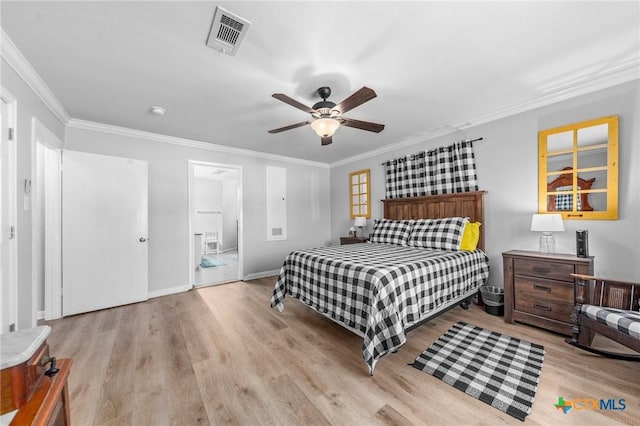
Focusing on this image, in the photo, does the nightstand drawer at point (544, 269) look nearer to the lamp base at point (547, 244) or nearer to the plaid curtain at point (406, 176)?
the lamp base at point (547, 244)

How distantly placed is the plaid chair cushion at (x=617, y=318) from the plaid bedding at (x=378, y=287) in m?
0.99

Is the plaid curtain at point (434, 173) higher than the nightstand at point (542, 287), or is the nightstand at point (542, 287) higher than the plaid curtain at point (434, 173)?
the plaid curtain at point (434, 173)

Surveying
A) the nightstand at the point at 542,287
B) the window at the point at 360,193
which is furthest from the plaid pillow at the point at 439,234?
the window at the point at 360,193

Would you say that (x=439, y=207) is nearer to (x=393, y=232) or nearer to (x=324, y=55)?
(x=393, y=232)

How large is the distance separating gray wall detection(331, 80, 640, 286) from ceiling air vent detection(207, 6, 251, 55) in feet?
10.4

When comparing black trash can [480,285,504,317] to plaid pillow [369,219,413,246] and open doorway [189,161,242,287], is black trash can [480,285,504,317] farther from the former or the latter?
open doorway [189,161,242,287]

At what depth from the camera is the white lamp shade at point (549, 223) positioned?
247 cm

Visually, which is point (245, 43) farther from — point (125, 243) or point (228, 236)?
point (228, 236)

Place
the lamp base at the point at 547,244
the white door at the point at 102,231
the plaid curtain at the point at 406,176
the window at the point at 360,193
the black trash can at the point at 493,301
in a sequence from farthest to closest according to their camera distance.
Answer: the window at the point at 360,193, the plaid curtain at the point at 406,176, the white door at the point at 102,231, the black trash can at the point at 493,301, the lamp base at the point at 547,244

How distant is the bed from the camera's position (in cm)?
194

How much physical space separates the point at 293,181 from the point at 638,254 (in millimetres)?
4809

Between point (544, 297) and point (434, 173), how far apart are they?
6.80 ft

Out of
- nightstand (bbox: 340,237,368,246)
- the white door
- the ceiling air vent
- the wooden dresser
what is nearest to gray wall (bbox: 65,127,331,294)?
the white door

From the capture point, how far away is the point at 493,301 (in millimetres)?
2885
